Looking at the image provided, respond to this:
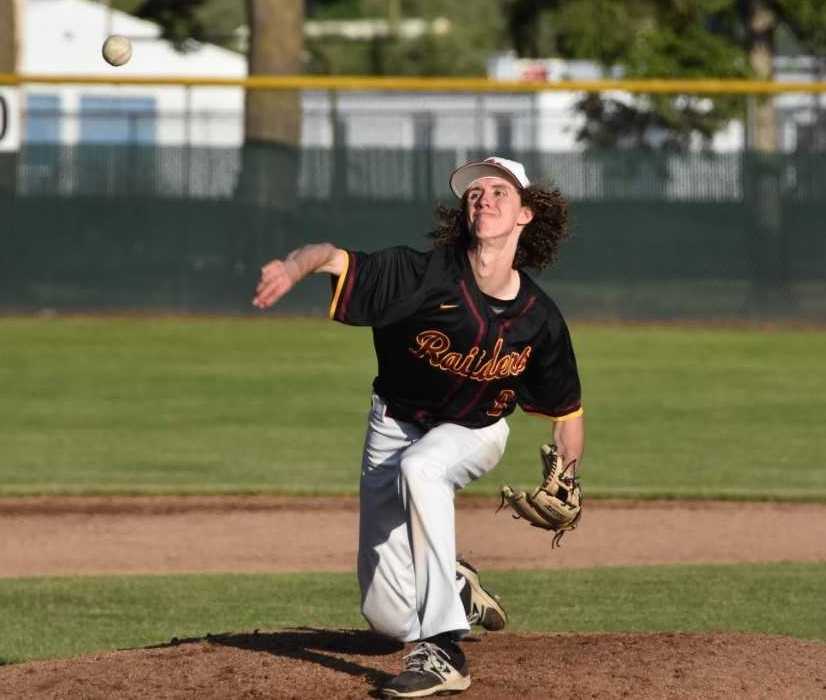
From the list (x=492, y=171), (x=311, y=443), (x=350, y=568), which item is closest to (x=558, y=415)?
(x=492, y=171)

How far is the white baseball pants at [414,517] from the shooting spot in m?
5.07

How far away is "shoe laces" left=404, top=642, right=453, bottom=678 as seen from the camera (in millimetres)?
5035

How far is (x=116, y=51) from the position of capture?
9.71 meters

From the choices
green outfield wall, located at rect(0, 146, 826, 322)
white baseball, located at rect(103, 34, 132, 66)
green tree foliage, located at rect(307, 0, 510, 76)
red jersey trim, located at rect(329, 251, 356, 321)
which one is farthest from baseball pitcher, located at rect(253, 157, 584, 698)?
green tree foliage, located at rect(307, 0, 510, 76)

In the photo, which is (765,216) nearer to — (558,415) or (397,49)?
(558,415)

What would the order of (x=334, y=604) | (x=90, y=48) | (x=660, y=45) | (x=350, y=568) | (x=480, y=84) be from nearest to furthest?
(x=334, y=604)
(x=350, y=568)
(x=480, y=84)
(x=660, y=45)
(x=90, y=48)

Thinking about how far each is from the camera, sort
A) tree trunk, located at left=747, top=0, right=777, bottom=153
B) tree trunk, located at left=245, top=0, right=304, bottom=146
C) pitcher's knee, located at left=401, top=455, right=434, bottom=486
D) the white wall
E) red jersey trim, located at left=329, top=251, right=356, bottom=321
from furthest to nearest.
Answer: the white wall < tree trunk, located at left=747, top=0, right=777, bottom=153 < tree trunk, located at left=245, top=0, right=304, bottom=146 < red jersey trim, located at left=329, top=251, right=356, bottom=321 < pitcher's knee, located at left=401, top=455, right=434, bottom=486

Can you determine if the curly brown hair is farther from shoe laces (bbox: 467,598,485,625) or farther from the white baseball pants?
shoe laces (bbox: 467,598,485,625)

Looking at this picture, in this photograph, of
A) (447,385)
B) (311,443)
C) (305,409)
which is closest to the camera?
(447,385)

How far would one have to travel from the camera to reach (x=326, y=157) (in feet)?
68.0

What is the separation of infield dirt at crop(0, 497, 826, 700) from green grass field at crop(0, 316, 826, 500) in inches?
24.5

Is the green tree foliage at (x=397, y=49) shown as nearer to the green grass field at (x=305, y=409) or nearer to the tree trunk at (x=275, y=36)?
the tree trunk at (x=275, y=36)

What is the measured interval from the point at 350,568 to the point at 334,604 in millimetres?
982

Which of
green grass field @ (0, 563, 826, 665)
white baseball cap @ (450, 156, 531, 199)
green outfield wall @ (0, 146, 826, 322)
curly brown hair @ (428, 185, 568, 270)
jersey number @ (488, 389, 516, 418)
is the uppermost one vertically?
green outfield wall @ (0, 146, 826, 322)
